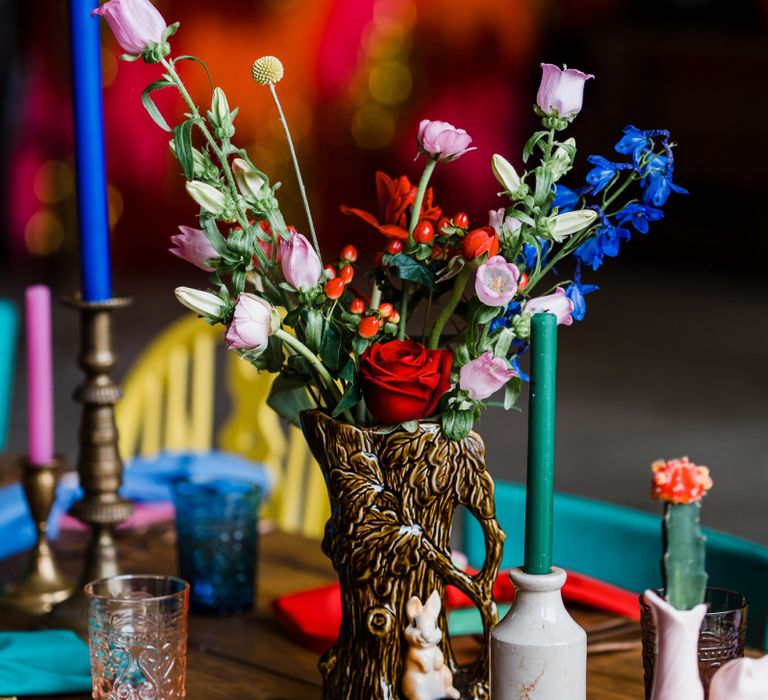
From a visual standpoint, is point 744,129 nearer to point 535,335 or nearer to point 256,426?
point 256,426

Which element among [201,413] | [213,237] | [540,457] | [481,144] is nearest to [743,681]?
[540,457]

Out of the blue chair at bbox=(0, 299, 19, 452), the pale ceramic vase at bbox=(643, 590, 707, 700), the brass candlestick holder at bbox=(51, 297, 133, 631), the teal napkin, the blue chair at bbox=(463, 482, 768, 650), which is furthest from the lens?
the blue chair at bbox=(0, 299, 19, 452)

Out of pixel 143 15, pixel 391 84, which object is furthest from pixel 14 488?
pixel 391 84

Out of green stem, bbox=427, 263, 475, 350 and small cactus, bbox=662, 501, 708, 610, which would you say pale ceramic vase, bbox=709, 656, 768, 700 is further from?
green stem, bbox=427, 263, 475, 350

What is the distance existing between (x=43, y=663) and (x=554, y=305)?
0.47 meters

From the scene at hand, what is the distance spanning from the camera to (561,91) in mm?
737

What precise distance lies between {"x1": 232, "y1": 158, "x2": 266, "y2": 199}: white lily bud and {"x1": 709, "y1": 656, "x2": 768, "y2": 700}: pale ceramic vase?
1.28 feet

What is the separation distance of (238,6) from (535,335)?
586 centimetres

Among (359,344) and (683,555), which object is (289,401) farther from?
(683,555)

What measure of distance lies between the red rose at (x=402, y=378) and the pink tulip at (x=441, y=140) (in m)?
0.12

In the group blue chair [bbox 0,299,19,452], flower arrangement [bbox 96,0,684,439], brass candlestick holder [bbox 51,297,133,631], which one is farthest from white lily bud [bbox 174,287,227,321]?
blue chair [bbox 0,299,19,452]

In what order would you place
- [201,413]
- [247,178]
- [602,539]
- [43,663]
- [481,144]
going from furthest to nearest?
1. [481,144]
2. [201,413]
3. [602,539]
4. [43,663]
5. [247,178]

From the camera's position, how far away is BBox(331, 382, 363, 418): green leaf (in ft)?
2.45

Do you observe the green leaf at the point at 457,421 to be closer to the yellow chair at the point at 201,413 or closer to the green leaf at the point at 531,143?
the green leaf at the point at 531,143
